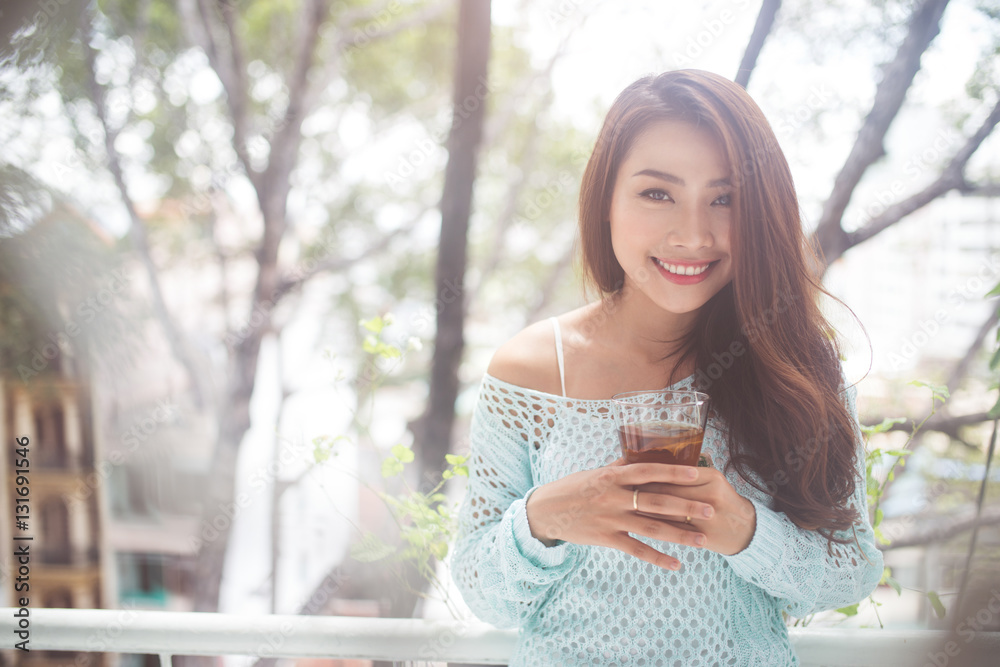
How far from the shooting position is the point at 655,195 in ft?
4.28

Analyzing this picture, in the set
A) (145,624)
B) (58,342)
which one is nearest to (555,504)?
(145,624)

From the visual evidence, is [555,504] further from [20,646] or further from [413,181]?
[413,181]

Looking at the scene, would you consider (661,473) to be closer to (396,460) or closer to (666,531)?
(666,531)

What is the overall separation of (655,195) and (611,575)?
0.75 meters

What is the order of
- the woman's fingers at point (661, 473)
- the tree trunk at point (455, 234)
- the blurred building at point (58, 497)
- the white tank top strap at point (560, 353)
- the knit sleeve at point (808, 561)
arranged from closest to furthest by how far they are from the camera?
the woman's fingers at point (661, 473), the knit sleeve at point (808, 561), the white tank top strap at point (560, 353), the tree trunk at point (455, 234), the blurred building at point (58, 497)

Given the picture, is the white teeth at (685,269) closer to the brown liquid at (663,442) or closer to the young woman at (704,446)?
the young woman at (704,446)

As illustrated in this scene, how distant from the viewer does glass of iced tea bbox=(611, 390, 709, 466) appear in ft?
3.24

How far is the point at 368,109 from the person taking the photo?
7.04 metres

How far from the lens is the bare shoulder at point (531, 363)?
4.70 ft

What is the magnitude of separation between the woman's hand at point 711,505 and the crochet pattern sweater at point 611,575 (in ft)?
0.11

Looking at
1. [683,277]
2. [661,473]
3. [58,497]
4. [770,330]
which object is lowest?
[58,497]

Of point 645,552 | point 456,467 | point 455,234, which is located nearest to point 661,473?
point 645,552

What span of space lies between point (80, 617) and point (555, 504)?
3.88ft

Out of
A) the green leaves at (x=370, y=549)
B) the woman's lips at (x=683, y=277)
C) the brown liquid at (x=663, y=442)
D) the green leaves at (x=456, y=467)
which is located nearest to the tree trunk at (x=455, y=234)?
the green leaves at (x=370, y=549)
